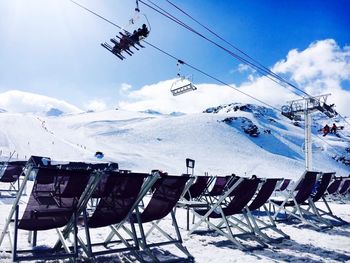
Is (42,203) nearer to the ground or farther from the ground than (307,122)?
nearer to the ground

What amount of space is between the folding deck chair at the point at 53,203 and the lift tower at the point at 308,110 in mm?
24688

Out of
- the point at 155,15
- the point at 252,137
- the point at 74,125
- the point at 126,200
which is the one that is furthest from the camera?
the point at 252,137

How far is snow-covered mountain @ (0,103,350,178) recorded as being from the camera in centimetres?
4616

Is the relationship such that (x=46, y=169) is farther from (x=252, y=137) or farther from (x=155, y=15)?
(x=252, y=137)

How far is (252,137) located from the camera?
338 ft

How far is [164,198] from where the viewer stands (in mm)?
4406

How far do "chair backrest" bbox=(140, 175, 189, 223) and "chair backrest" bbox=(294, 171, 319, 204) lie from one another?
3218 millimetres

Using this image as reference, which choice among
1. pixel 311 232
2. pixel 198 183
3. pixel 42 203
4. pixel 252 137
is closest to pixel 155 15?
pixel 198 183

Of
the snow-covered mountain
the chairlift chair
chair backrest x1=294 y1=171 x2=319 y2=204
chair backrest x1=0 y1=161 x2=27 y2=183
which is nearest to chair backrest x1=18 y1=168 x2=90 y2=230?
chair backrest x1=294 y1=171 x2=319 y2=204

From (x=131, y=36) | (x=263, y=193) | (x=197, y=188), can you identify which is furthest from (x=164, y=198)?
(x=131, y=36)

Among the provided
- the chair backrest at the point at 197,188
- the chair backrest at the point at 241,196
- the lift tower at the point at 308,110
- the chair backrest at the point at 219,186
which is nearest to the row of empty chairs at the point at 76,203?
the chair backrest at the point at 241,196

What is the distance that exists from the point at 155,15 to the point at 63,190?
7005 mm

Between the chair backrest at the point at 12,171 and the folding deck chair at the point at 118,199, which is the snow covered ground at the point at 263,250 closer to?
the folding deck chair at the point at 118,199

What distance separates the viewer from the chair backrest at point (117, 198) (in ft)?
12.5
